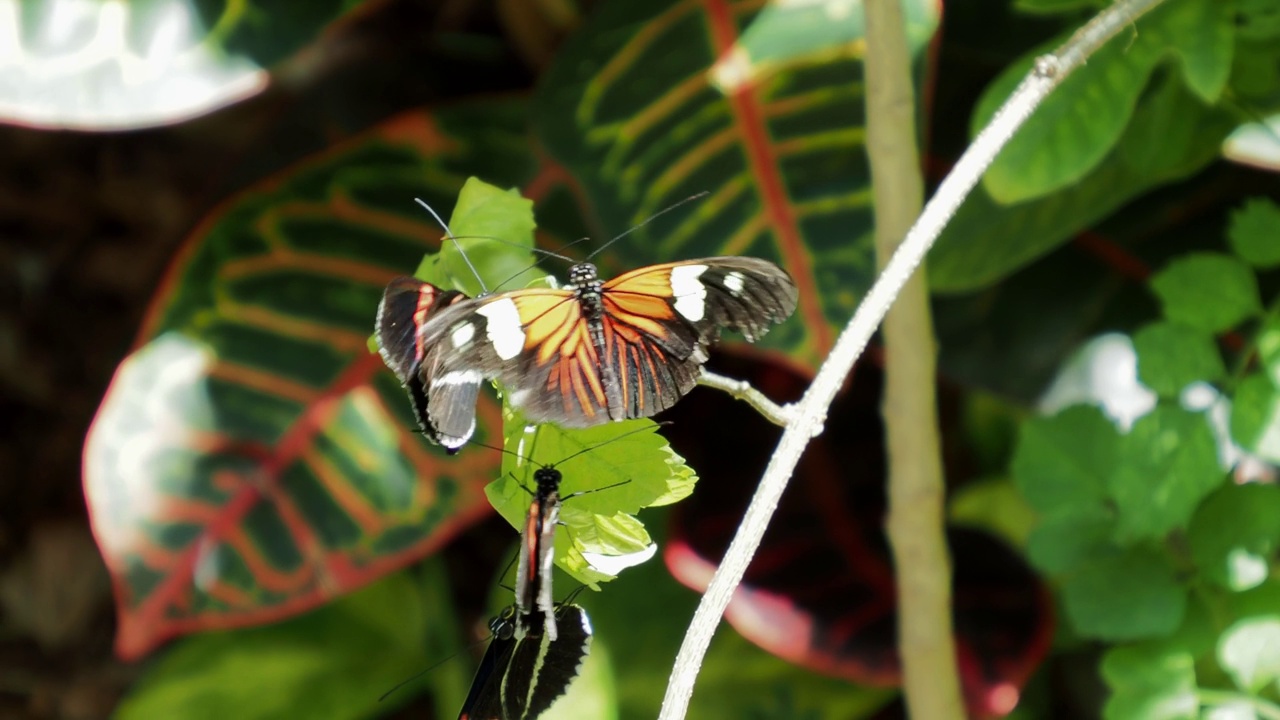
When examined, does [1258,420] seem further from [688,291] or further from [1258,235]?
[688,291]

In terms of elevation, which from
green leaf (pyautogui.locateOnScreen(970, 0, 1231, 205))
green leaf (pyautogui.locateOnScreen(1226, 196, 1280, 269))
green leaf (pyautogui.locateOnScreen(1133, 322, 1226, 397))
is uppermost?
green leaf (pyautogui.locateOnScreen(970, 0, 1231, 205))

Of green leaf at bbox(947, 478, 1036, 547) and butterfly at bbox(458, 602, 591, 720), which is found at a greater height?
green leaf at bbox(947, 478, 1036, 547)

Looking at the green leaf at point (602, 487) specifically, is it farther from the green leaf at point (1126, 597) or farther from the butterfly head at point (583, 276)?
the green leaf at point (1126, 597)

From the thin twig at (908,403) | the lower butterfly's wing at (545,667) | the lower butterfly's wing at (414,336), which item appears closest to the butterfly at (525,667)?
the lower butterfly's wing at (545,667)

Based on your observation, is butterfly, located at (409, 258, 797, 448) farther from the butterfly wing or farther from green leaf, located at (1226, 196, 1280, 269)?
green leaf, located at (1226, 196, 1280, 269)

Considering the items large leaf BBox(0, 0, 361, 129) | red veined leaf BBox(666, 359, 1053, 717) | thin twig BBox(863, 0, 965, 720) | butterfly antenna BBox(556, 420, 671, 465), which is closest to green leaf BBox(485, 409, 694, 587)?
butterfly antenna BBox(556, 420, 671, 465)

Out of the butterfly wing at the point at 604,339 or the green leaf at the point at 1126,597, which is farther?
the green leaf at the point at 1126,597

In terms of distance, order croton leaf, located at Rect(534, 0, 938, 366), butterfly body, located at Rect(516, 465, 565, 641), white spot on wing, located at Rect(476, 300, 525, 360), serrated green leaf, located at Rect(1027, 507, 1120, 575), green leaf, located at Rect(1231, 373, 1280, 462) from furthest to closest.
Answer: croton leaf, located at Rect(534, 0, 938, 366), serrated green leaf, located at Rect(1027, 507, 1120, 575), green leaf, located at Rect(1231, 373, 1280, 462), white spot on wing, located at Rect(476, 300, 525, 360), butterfly body, located at Rect(516, 465, 565, 641)
